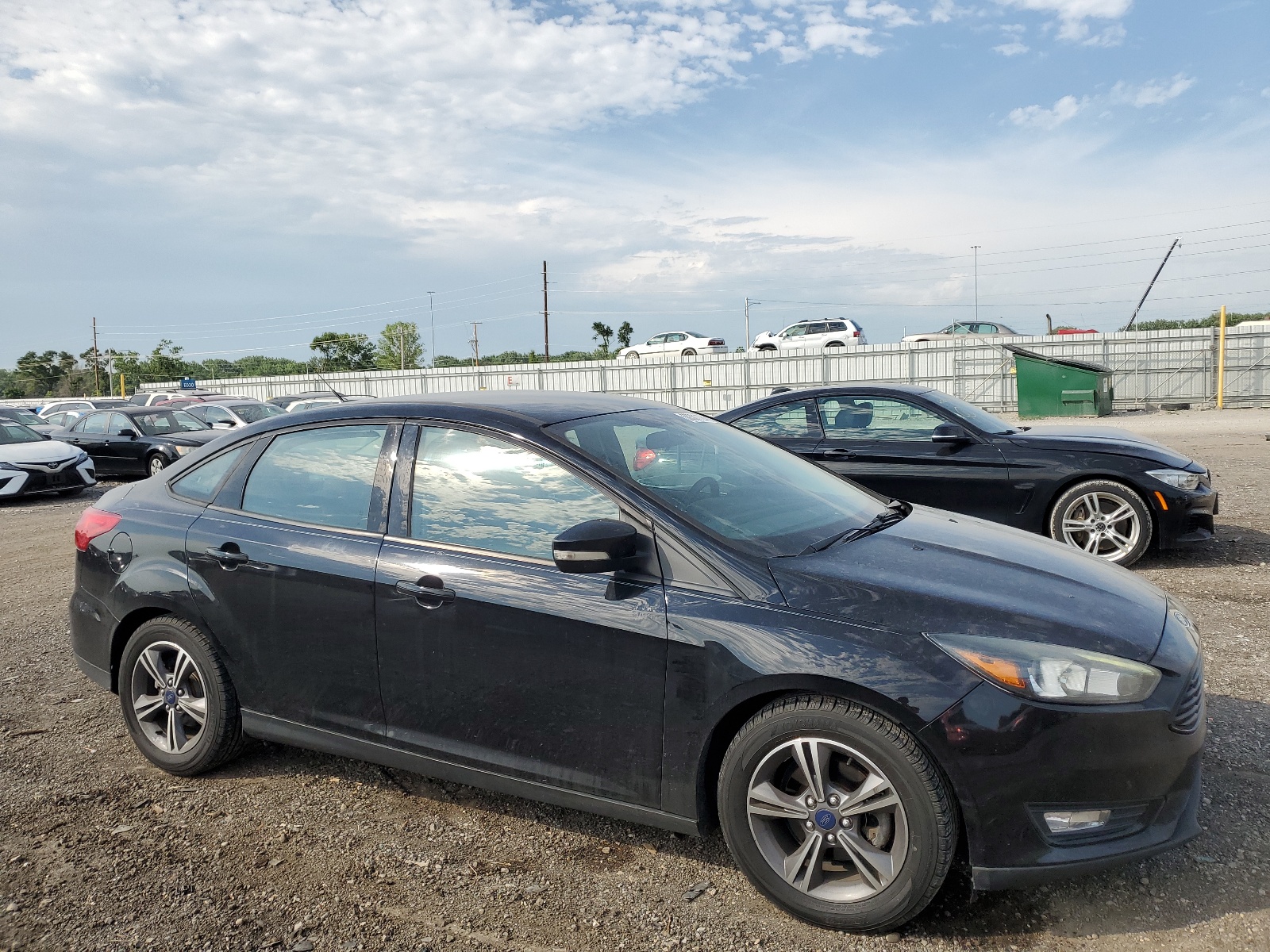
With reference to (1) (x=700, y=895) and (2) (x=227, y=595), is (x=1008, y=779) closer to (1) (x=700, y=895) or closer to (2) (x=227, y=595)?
(1) (x=700, y=895)

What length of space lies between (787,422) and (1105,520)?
255cm

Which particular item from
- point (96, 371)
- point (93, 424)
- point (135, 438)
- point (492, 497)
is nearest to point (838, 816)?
point (492, 497)

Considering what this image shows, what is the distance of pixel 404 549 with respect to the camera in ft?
10.6

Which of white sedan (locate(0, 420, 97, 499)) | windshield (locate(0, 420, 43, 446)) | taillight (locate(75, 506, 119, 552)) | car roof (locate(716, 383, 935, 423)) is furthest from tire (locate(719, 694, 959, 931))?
windshield (locate(0, 420, 43, 446))

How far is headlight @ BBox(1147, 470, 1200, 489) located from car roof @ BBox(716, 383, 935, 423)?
70.5 inches

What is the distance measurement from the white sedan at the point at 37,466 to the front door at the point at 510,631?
12430 millimetres

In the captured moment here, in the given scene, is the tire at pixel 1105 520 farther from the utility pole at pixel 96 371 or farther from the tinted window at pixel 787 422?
the utility pole at pixel 96 371

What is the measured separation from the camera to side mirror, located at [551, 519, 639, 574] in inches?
108

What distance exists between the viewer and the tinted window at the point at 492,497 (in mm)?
3066

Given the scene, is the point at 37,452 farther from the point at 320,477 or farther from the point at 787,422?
the point at 320,477

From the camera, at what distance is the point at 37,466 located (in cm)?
1316

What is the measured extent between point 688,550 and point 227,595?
1930mm

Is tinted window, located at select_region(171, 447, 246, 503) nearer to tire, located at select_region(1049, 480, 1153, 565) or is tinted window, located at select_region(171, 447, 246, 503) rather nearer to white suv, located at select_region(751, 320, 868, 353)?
tire, located at select_region(1049, 480, 1153, 565)

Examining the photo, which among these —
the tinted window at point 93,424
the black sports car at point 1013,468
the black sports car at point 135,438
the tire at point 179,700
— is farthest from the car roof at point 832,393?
the tinted window at point 93,424
